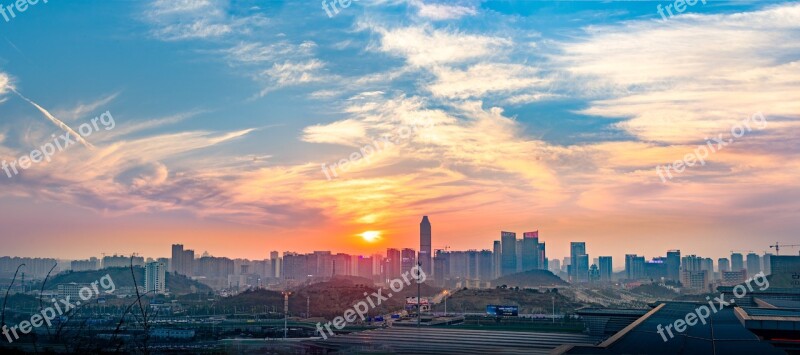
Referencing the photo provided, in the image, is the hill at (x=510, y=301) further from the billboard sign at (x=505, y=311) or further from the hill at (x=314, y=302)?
the billboard sign at (x=505, y=311)

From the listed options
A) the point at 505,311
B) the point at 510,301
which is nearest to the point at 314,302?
the point at 510,301

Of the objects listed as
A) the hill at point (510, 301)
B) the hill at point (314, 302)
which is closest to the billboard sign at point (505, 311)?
the hill at point (510, 301)

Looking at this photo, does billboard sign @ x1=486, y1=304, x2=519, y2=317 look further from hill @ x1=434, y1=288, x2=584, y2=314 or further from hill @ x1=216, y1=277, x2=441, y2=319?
hill @ x1=216, y1=277, x2=441, y2=319

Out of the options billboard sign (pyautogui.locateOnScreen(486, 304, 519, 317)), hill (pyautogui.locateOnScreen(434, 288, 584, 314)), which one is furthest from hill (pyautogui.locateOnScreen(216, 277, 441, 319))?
billboard sign (pyautogui.locateOnScreen(486, 304, 519, 317))

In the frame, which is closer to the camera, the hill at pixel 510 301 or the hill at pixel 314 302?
the hill at pixel 510 301

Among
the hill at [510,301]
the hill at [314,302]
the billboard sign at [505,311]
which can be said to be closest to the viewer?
the billboard sign at [505,311]

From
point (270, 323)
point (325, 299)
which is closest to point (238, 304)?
point (325, 299)

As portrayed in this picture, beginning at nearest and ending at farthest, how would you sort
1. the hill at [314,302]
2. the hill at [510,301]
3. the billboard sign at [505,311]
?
the billboard sign at [505,311], the hill at [510,301], the hill at [314,302]

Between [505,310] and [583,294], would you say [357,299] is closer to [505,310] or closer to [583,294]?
[505,310]

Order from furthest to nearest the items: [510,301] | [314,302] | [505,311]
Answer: [314,302]
[510,301]
[505,311]

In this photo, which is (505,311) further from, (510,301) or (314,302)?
(314,302)

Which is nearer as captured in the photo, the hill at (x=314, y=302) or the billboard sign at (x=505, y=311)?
the billboard sign at (x=505, y=311)
